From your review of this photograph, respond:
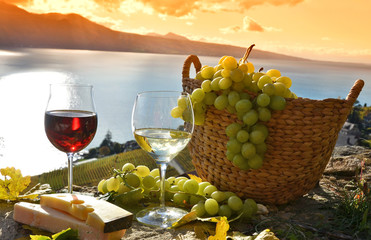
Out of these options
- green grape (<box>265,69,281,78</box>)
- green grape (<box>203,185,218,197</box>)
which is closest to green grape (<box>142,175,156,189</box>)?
green grape (<box>203,185,218,197</box>)

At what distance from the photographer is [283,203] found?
1.52 metres

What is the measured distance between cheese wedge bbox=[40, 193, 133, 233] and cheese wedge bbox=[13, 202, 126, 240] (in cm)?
1

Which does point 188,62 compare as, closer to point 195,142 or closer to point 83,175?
point 195,142

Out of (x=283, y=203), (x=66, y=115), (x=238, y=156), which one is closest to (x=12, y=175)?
(x=66, y=115)

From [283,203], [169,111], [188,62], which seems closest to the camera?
[169,111]

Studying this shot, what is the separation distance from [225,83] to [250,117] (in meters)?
0.16

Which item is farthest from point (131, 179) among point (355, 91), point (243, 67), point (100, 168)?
point (100, 168)

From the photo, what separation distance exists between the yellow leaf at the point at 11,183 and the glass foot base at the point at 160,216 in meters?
0.46

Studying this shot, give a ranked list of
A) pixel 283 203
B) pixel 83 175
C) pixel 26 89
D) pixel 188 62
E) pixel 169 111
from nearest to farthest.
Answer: pixel 169 111
pixel 283 203
pixel 188 62
pixel 83 175
pixel 26 89

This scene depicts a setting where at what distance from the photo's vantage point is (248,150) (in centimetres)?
132

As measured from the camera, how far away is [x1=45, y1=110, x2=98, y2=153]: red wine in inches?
48.4

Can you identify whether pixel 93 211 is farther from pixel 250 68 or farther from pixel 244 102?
pixel 250 68

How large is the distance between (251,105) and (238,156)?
20 centimetres

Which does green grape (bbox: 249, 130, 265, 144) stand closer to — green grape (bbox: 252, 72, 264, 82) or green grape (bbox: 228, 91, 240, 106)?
green grape (bbox: 228, 91, 240, 106)
